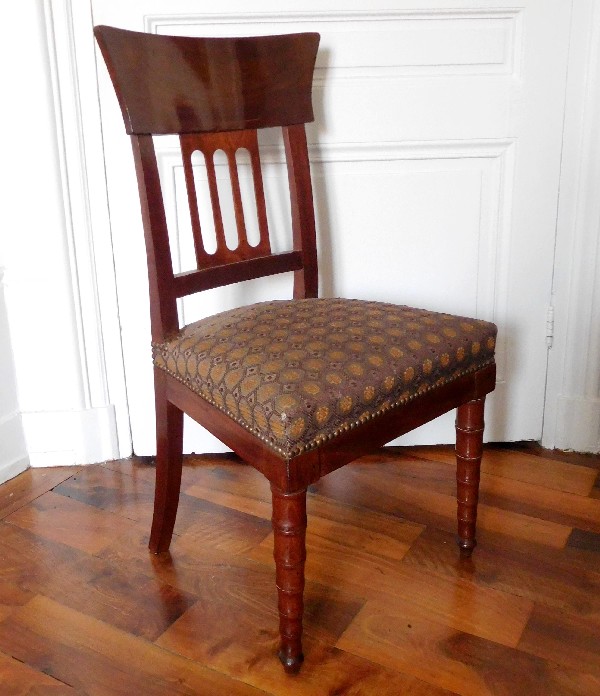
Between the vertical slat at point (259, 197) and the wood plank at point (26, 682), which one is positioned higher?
the vertical slat at point (259, 197)

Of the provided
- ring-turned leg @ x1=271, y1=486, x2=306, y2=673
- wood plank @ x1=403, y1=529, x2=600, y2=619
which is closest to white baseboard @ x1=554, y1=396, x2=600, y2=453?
wood plank @ x1=403, y1=529, x2=600, y2=619

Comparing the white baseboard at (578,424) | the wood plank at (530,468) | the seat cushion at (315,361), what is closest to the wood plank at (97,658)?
the seat cushion at (315,361)

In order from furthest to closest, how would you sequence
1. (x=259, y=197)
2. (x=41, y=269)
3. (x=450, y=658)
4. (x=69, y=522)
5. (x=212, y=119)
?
1. (x=41, y=269)
2. (x=69, y=522)
3. (x=259, y=197)
4. (x=212, y=119)
5. (x=450, y=658)

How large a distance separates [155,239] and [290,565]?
1.91 ft

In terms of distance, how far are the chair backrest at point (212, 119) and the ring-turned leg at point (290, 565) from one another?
407mm

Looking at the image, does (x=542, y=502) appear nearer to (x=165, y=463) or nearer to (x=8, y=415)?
(x=165, y=463)

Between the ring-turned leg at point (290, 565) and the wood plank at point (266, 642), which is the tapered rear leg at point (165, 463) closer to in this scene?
the wood plank at point (266, 642)

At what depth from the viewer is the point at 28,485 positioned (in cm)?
175

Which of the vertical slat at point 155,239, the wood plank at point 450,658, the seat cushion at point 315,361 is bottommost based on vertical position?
the wood plank at point 450,658

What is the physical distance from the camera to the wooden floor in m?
1.17

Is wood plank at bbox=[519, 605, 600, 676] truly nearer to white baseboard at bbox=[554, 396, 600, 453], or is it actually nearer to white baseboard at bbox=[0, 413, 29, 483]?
white baseboard at bbox=[554, 396, 600, 453]

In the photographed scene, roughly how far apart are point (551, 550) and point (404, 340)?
596mm

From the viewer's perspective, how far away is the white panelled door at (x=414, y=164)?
157cm

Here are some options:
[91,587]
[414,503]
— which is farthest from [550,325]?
[91,587]
